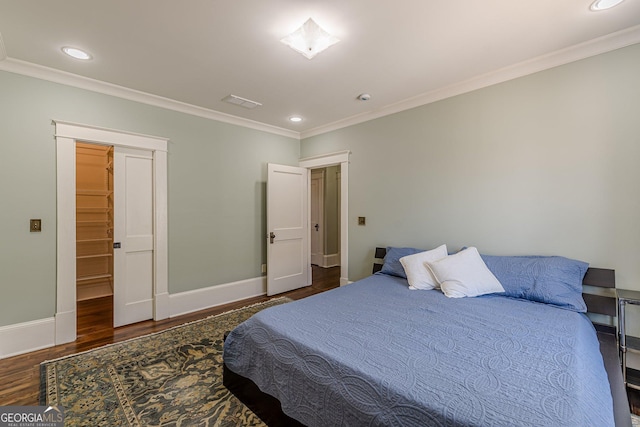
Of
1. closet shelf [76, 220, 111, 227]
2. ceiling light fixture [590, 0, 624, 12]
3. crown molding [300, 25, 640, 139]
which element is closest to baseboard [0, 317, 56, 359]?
closet shelf [76, 220, 111, 227]

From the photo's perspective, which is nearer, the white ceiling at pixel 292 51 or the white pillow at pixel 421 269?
the white ceiling at pixel 292 51

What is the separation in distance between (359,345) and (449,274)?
1.29m

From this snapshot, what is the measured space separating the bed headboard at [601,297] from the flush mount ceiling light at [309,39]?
8.77 feet

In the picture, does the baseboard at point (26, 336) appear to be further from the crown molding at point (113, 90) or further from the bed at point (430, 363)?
the crown molding at point (113, 90)

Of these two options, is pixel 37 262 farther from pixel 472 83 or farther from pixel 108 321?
pixel 472 83

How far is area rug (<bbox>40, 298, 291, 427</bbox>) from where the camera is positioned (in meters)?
1.68

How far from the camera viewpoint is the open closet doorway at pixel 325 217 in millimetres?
6387

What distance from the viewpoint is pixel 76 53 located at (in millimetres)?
2277

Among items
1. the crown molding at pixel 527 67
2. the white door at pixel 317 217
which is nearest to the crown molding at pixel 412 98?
the crown molding at pixel 527 67

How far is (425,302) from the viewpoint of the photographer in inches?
84.4

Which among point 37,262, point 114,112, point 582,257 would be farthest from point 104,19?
point 582,257

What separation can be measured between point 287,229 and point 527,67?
3364 mm

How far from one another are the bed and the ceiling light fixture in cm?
183

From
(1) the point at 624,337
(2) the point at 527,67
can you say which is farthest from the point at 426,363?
(2) the point at 527,67
